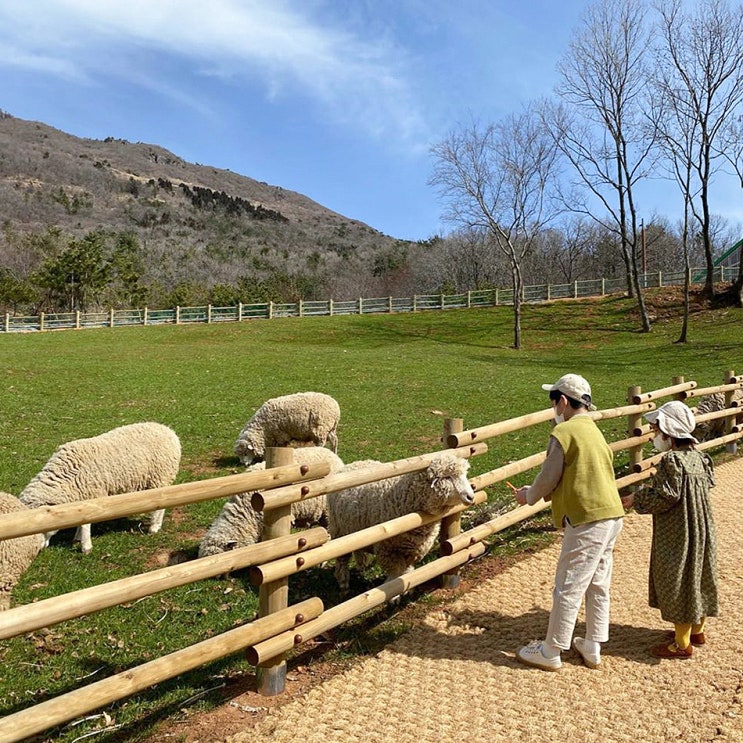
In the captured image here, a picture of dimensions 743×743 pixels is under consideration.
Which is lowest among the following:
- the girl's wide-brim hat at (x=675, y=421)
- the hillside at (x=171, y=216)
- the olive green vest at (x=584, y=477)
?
the olive green vest at (x=584, y=477)

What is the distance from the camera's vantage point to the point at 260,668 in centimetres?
390

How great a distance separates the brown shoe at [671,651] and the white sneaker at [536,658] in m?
0.72

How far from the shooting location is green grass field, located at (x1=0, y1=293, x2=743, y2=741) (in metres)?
4.64

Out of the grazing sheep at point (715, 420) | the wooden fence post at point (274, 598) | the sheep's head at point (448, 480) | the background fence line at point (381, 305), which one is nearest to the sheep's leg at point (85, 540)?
the wooden fence post at point (274, 598)

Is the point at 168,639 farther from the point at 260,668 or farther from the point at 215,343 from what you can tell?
the point at 215,343

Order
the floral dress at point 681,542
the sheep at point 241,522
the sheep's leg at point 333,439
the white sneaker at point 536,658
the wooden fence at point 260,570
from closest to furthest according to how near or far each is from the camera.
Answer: the wooden fence at point 260,570 → the white sneaker at point 536,658 → the floral dress at point 681,542 → the sheep at point 241,522 → the sheep's leg at point 333,439

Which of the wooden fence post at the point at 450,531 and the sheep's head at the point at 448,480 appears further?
the wooden fence post at the point at 450,531

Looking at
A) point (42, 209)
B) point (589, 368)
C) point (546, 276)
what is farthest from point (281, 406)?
point (42, 209)

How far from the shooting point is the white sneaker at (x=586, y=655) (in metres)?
4.12

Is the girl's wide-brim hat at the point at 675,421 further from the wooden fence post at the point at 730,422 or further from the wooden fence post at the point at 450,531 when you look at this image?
the wooden fence post at the point at 730,422

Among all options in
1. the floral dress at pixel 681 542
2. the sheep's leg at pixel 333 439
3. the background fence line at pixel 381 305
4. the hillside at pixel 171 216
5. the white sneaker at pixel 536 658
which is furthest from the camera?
the hillside at pixel 171 216

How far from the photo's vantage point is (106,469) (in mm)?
7367

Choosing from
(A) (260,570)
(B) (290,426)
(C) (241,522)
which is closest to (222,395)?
(B) (290,426)

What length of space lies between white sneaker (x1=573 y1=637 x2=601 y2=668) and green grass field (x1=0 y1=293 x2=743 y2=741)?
87.9 inches
